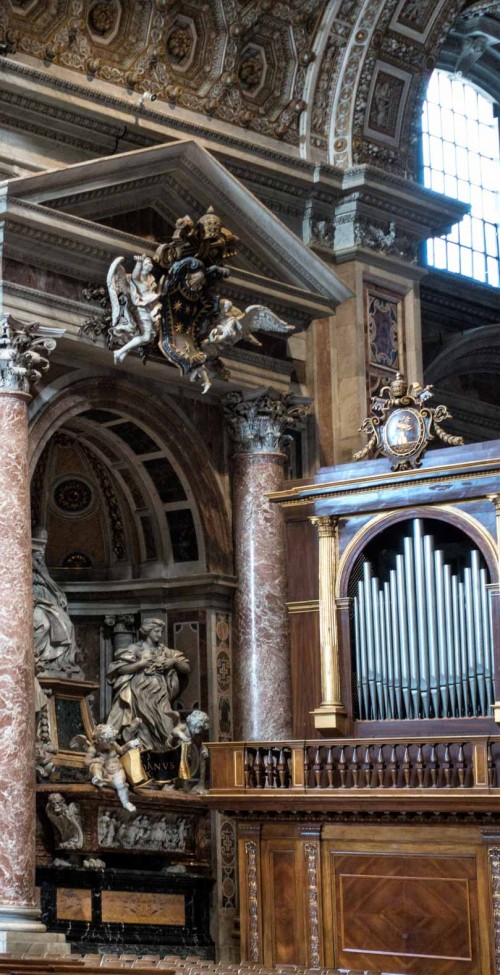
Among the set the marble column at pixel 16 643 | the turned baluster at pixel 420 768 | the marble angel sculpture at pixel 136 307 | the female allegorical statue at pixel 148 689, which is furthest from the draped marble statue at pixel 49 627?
the turned baluster at pixel 420 768

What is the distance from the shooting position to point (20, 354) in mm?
19703

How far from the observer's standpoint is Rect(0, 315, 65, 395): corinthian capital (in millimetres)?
19562

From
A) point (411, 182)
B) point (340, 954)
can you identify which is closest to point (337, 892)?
point (340, 954)

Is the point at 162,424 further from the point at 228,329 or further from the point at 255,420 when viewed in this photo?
the point at 228,329

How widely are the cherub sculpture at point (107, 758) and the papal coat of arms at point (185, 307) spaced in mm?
3800

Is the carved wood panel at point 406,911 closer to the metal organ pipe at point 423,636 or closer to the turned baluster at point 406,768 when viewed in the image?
the turned baluster at point 406,768

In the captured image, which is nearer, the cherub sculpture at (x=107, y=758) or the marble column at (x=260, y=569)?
the cherub sculpture at (x=107, y=758)

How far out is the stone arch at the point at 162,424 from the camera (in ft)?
68.4

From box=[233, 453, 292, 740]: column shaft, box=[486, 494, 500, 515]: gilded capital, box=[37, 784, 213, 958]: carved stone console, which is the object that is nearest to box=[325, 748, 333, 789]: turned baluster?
box=[233, 453, 292, 740]: column shaft

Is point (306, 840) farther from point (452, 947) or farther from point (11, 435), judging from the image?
point (11, 435)

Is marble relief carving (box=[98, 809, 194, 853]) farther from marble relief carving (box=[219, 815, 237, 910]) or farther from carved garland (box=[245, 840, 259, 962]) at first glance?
carved garland (box=[245, 840, 259, 962])

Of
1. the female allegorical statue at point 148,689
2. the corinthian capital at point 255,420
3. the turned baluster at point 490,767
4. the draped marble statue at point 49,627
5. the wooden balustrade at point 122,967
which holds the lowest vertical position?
the wooden balustrade at point 122,967

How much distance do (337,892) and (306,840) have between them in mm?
622

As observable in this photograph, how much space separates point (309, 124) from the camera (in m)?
24.6
